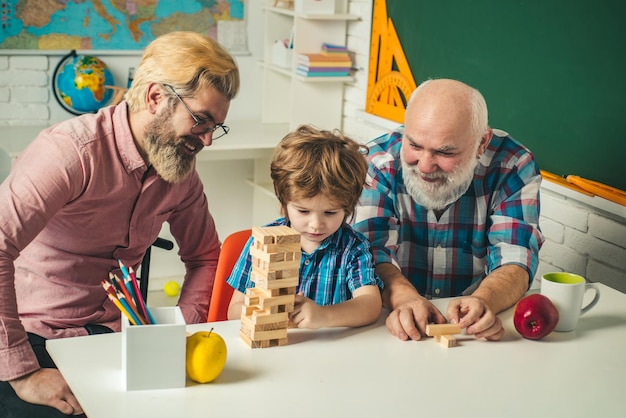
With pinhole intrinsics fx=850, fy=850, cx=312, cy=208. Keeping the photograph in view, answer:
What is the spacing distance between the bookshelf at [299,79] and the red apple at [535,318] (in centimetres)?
238

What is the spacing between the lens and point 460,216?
84.8 inches

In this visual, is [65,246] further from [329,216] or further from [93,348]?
[329,216]

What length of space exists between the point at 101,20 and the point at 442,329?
2869 mm

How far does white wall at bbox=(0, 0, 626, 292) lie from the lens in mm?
2520

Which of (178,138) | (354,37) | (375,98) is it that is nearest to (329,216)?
(178,138)

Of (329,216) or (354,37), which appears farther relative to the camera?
(354,37)

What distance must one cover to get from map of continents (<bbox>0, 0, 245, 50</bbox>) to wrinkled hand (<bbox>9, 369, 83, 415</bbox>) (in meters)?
2.54

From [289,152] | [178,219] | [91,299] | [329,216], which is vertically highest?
[289,152]

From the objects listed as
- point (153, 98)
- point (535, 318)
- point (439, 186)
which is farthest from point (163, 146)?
point (535, 318)

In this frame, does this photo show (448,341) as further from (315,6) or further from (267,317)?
(315,6)

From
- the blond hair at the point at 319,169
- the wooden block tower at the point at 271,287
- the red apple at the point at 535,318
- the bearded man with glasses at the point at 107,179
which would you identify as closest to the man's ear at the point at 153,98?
the bearded man with glasses at the point at 107,179

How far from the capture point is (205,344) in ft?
4.53

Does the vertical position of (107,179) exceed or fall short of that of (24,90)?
it exceeds it

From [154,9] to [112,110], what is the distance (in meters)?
2.24
